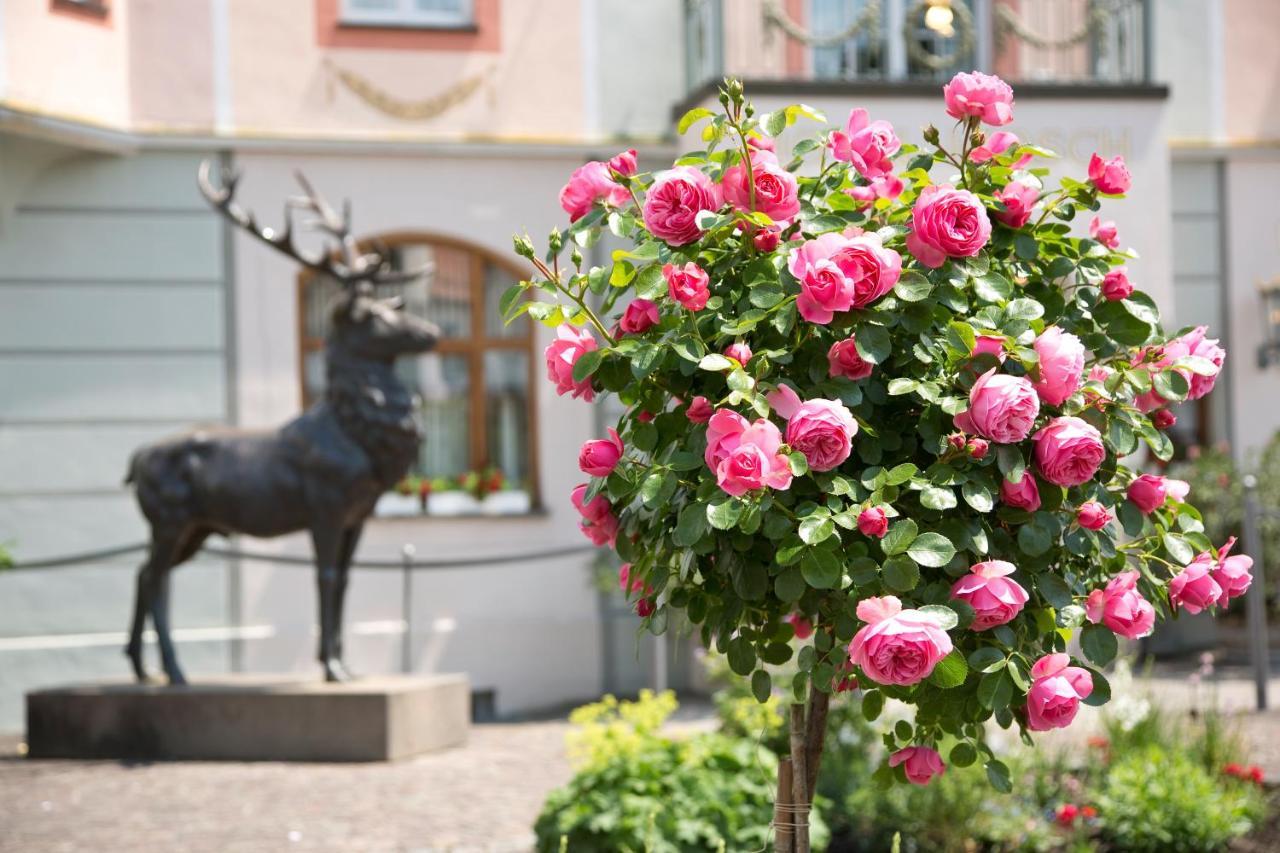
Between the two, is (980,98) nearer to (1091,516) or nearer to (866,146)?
(866,146)

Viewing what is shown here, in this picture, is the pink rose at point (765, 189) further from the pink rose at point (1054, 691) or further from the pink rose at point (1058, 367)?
the pink rose at point (1054, 691)

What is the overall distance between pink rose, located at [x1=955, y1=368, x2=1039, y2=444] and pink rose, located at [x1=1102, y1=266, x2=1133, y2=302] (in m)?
0.55

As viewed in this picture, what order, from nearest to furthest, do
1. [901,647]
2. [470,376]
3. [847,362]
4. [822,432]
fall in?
[901,647], [822,432], [847,362], [470,376]

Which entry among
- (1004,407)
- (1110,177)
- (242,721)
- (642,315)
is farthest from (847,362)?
(242,721)

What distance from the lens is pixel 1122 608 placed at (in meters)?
3.11

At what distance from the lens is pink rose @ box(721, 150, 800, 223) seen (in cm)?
323

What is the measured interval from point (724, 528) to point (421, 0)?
11149 millimetres

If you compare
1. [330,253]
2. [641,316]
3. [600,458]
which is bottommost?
[600,458]

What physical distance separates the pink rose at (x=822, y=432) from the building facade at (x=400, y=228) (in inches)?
380

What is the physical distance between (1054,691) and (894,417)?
0.62 metres

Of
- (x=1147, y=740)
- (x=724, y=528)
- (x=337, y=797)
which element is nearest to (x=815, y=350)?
(x=724, y=528)

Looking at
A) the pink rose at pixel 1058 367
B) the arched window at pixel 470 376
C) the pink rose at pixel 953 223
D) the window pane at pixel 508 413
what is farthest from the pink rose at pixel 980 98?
the window pane at pixel 508 413

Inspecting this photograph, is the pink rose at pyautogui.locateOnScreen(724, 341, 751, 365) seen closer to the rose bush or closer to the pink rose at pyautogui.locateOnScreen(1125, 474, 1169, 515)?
the rose bush

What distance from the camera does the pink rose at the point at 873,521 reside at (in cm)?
288
